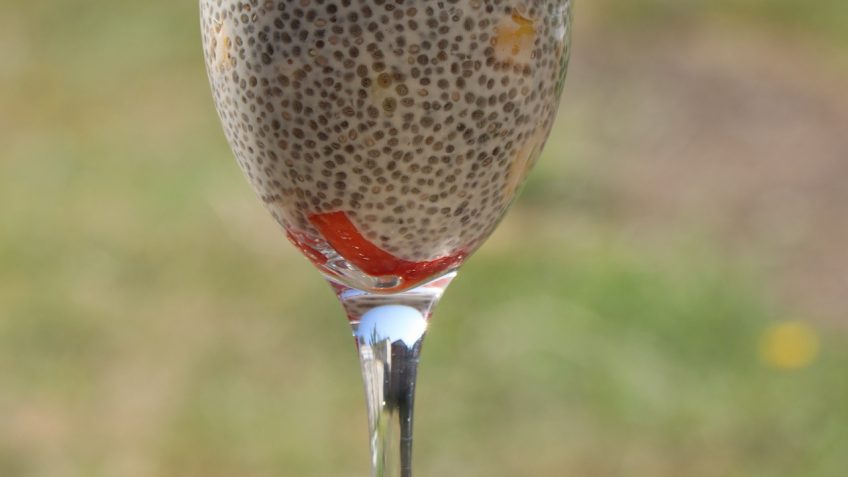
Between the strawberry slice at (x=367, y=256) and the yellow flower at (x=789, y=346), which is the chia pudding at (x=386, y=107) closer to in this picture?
the strawberry slice at (x=367, y=256)

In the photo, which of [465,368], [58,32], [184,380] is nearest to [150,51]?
[58,32]

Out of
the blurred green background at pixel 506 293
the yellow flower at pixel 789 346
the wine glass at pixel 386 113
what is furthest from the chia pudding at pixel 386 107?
the yellow flower at pixel 789 346

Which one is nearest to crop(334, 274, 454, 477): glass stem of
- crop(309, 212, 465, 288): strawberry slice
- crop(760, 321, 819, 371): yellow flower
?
crop(309, 212, 465, 288): strawberry slice

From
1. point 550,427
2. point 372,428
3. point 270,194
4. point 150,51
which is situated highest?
point 150,51

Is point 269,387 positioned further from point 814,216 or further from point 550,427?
point 814,216

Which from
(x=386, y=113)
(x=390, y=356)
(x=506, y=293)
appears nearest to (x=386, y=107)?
(x=386, y=113)

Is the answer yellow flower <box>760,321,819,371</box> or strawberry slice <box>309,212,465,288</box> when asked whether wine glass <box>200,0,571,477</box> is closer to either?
strawberry slice <box>309,212,465,288</box>
